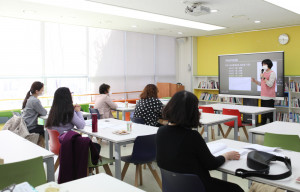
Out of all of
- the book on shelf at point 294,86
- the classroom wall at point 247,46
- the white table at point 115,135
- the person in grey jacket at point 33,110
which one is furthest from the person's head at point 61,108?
the classroom wall at point 247,46

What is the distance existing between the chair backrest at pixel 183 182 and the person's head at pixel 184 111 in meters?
0.36

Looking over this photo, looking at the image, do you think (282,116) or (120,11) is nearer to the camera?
(120,11)

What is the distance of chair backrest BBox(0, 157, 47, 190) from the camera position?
202 cm

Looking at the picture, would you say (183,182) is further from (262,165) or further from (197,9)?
(197,9)

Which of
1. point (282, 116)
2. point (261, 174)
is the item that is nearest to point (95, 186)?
point (261, 174)

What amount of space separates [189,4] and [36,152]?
4.02m

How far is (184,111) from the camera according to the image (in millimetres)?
2135

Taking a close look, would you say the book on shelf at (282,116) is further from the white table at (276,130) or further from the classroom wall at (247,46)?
the white table at (276,130)

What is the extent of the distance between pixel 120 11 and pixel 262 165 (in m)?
4.81

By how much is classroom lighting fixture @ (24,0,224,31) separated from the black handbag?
159 inches

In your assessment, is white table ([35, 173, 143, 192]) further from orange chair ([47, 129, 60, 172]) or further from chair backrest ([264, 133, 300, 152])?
orange chair ([47, 129, 60, 172])

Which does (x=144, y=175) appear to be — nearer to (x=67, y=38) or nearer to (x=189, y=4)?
(x=189, y=4)

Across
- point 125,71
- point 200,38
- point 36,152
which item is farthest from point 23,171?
point 200,38

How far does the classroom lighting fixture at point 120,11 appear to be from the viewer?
5.27 m
